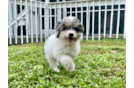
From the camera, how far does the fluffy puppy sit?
1.03 meters

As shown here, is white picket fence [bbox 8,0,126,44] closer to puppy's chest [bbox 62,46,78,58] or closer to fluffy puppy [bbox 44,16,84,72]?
fluffy puppy [bbox 44,16,84,72]

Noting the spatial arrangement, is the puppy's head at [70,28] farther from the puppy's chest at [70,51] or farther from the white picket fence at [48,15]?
the puppy's chest at [70,51]

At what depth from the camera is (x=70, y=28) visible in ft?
3.44

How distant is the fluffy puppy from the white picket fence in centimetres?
7

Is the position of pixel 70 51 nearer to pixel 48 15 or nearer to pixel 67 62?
pixel 67 62

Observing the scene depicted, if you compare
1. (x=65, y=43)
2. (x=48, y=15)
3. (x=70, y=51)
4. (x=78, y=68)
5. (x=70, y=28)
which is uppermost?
(x=48, y=15)

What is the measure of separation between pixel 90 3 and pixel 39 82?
1.01 meters

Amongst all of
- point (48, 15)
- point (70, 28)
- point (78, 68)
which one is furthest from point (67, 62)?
point (48, 15)

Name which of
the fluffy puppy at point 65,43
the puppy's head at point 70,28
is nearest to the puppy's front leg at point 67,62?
the fluffy puppy at point 65,43

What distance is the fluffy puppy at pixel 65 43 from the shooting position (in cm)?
103

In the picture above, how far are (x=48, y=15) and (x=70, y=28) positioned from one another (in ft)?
0.99

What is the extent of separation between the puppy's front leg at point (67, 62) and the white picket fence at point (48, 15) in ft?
1.08

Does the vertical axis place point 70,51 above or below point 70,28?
below
